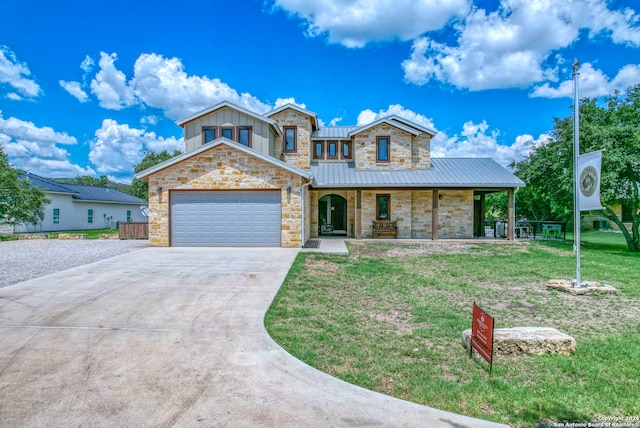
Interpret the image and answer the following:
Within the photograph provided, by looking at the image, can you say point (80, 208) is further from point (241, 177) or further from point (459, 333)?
point (459, 333)

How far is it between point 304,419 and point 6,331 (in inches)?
187

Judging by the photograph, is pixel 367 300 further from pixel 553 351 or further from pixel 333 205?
pixel 333 205

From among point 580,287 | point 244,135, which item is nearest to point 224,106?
point 244,135

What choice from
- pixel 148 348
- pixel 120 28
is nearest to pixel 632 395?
pixel 148 348

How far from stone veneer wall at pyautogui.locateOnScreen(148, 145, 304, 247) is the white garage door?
303mm

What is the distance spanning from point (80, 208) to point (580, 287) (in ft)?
113

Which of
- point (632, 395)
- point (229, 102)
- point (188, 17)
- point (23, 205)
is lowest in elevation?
point (632, 395)

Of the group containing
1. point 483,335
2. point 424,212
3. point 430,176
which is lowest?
point 483,335

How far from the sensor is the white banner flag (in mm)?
7418

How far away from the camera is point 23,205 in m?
21.6

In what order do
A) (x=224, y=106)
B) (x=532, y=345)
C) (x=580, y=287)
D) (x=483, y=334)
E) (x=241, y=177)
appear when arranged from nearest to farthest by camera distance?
(x=483, y=334) < (x=532, y=345) < (x=580, y=287) < (x=241, y=177) < (x=224, y=106)

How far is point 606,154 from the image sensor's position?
14672 millimetres

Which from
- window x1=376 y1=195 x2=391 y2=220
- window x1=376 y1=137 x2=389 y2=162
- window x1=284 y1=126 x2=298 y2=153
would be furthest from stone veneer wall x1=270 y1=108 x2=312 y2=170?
window x1=376 y1=195 x2=391 y2=220

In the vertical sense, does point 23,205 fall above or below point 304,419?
above
